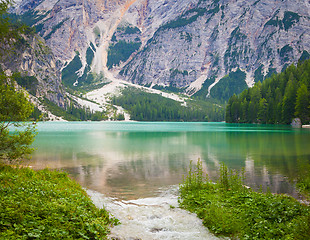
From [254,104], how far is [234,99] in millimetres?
28503

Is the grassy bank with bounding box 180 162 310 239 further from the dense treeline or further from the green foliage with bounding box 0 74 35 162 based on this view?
the dense treeline

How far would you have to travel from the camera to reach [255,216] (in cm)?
1136

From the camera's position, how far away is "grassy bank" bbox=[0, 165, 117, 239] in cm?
833

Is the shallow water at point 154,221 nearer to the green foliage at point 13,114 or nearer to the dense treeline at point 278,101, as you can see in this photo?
the green foliage at point 13,114

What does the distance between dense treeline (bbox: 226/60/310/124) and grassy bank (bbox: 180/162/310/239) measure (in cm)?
9360

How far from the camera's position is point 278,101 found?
123m

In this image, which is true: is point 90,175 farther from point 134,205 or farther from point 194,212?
point 194,212

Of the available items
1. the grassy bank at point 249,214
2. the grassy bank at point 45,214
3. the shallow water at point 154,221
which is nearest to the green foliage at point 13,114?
the grassy bank at point 45,214

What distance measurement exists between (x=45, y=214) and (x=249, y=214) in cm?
838

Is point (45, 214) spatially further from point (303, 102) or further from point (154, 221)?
point (303, 102)

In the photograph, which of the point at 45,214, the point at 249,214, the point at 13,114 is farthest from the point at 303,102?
the point at 45,214

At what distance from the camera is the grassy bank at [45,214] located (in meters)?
8.33

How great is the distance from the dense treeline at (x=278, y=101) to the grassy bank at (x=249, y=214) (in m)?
93.6

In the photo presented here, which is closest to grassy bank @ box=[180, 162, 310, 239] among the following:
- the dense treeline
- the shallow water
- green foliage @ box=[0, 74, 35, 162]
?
the shallow water
